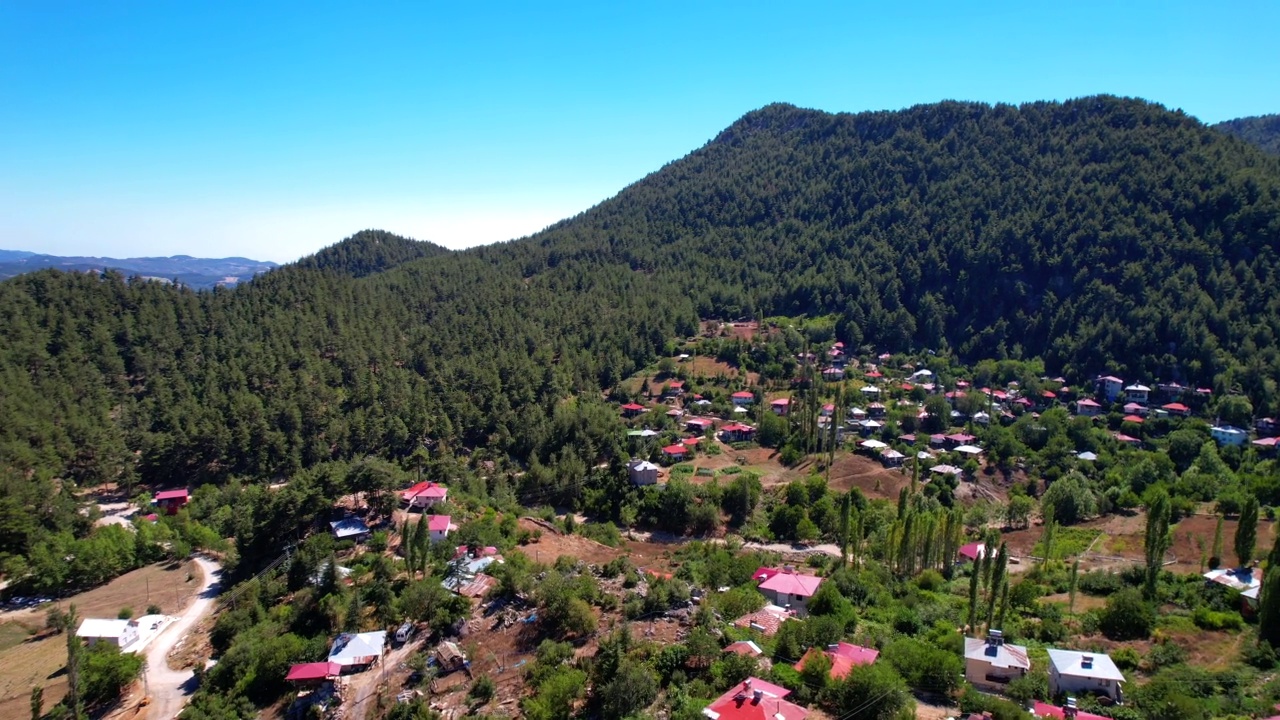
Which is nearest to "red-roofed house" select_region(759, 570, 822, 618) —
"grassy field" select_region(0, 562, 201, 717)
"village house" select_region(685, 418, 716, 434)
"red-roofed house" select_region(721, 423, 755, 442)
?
"grassy field" select_region(0, 562, 201, 717)

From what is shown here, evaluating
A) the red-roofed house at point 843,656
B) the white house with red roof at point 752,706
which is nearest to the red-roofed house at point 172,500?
the white house with red roof at point 752,706

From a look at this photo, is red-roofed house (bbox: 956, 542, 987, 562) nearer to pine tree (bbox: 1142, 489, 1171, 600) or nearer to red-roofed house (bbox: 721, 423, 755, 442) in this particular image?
pine tree (bbox: 1142, 489, 1171, 600)

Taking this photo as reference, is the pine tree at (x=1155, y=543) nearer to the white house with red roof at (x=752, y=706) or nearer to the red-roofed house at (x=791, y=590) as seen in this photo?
the red-roofed house at (x=791, y=590)

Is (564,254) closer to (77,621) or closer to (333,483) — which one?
(333,483)

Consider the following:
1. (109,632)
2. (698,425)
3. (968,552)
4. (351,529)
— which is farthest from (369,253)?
(968,552)

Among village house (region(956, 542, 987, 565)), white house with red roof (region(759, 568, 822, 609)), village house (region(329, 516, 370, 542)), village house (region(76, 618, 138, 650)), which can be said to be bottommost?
village house (region(76, 618, 138, 650))

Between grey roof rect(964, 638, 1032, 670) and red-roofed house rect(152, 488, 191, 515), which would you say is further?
red-roofed house rect(152, 488, 191, 515)
